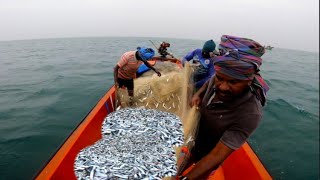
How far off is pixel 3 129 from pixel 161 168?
259 inches

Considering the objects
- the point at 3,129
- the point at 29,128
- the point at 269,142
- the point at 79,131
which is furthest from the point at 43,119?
the point at 269,142

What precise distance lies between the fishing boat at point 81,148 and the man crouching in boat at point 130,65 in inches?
40.7

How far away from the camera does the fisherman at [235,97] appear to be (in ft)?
6.19

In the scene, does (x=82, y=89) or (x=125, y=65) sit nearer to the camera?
(x=125, y=65)

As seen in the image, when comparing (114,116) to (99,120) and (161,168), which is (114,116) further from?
(99,120)

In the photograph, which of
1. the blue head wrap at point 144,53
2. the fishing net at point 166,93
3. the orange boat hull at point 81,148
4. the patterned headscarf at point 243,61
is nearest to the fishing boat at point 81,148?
the orange boat hull at point 81,148

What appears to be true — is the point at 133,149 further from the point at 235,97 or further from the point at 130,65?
the point at 130,65

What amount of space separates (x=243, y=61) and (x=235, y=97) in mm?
367

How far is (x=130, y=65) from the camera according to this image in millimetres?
5480

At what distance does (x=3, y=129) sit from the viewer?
6621 mm

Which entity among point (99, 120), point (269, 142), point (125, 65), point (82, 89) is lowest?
point (269, 142)

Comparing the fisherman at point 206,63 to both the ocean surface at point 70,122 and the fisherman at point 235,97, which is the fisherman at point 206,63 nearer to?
the ocean surface at point 70,122

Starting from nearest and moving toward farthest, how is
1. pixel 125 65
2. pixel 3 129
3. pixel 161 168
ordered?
pixel 161 168
pixel 125 65
pixel 3 129

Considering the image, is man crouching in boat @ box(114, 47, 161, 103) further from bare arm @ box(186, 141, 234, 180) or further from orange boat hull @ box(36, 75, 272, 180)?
bare arm @ box(186, 141, 234, 180)
